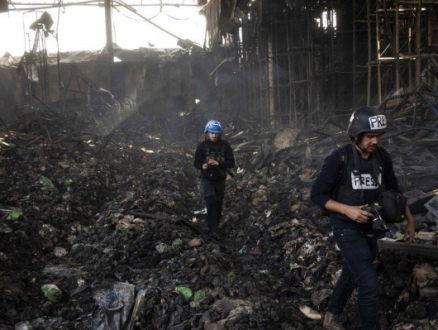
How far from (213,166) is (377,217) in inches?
164

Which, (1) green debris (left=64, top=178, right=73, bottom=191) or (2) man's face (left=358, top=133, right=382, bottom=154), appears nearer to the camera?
(2) man's face (left=358, top=133, right=382, bottom=154)

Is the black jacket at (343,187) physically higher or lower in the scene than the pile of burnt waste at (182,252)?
higher

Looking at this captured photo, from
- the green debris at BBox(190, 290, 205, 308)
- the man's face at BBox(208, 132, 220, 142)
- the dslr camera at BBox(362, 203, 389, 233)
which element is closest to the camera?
the dslr camera at BBox(362, 203, 389, 233)

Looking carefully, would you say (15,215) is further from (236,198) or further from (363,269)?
(363,269)

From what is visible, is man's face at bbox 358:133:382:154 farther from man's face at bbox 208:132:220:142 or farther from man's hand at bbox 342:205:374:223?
man's face at bbox 208:132:220:142

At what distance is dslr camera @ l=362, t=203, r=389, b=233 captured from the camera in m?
3.98

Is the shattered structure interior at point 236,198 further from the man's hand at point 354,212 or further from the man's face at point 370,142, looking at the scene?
the man's face at point 370,142

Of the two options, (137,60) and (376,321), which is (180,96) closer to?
(137,60)

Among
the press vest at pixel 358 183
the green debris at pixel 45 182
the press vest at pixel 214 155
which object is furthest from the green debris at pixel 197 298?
the green debris at pixel 45 182

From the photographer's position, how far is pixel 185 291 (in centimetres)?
539

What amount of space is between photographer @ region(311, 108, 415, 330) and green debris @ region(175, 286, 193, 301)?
1.78m

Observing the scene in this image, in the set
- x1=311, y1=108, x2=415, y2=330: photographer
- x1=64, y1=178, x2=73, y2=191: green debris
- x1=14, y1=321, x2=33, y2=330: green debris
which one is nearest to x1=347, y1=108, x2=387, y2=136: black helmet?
x1=311, y1=108, x2=415, y2=330: photographer

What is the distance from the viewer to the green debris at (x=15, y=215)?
8.13 m

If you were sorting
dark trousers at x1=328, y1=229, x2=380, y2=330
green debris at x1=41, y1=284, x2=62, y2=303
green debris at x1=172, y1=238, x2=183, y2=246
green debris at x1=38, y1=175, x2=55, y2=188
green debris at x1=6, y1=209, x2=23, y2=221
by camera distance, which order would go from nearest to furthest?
1. dark trousers at x1=328, y1=229, x2=380, y2=330
2. green debris at x1=41, y1=284, x2=62, y2=303
3. green debris at x1=172, y1=238, x2=183, y2=246
4. green debris at x1=6, y1=209, x2=23, y2=221
5. green debris at x1=38, y1=175, x2=55, y2=188
